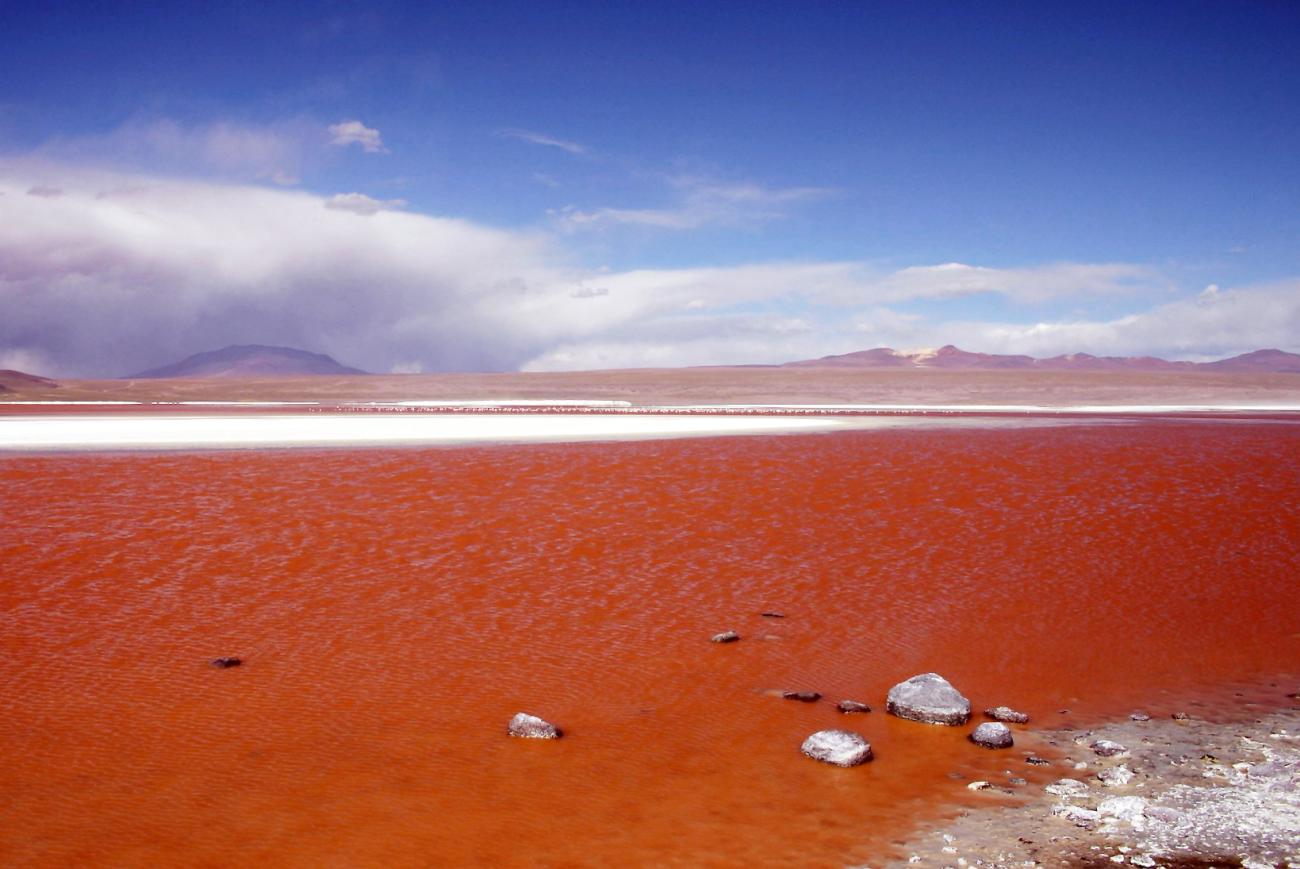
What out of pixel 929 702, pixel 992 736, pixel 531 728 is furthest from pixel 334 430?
pixel 992 736

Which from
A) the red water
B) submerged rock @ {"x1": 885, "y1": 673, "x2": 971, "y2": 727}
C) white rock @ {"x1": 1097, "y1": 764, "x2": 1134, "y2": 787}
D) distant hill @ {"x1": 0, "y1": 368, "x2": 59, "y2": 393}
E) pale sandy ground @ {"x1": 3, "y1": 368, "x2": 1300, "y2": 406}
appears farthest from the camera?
distant hill @ {"x1": 0, "y1": 368, "x2": 59, "y2": 393}

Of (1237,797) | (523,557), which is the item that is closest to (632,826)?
(1237,797)

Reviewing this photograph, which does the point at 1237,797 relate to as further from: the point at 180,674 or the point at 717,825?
the point at 180,674

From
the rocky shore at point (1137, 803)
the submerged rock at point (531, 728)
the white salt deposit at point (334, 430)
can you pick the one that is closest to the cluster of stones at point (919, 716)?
the rocky shore at point (1137, 803)

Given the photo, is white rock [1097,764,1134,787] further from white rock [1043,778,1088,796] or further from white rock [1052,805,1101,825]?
white rock [1052,805,1101,825]

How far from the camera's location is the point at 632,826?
5152 mm

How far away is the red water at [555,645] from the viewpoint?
523 centimetres

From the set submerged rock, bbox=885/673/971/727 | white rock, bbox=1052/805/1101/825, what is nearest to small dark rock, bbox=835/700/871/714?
submerged rock, bbox=885/673/971/727

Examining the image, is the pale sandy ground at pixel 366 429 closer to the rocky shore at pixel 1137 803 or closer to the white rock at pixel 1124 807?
the rocky shore at pixel 1137 803

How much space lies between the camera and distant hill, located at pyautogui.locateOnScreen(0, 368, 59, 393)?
90.3 metres

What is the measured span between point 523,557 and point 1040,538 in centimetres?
714

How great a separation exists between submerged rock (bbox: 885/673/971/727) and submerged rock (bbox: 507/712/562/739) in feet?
7.79

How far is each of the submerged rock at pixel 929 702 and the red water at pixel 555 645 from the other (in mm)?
167

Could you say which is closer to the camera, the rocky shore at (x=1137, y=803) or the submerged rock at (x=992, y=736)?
the rocky shore at (x=1137, y=803)
